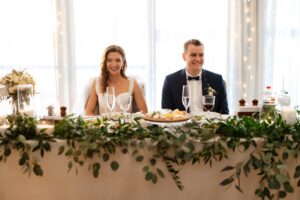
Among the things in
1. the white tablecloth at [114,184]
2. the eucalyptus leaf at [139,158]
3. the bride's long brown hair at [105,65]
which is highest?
the bride's long brown hair at [105,65]

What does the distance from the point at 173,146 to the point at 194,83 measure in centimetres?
170

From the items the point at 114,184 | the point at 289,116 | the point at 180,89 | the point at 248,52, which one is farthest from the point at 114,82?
the point at 248,52

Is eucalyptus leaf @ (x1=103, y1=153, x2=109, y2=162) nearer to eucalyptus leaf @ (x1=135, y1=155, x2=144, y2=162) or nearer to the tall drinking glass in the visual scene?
eucalyptus leaf @ (x1=135, y1=155, x2=144, y2=162)

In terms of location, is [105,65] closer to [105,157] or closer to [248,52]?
[105,157]

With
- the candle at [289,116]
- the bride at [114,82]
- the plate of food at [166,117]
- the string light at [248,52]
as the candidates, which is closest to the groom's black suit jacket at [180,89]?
the bride at [114,82]

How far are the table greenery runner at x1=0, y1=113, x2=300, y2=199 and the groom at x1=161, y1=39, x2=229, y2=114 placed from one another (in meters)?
1.45

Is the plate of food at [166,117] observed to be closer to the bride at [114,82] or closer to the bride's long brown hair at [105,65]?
the bride at [114,82]

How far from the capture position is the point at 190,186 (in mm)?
1646

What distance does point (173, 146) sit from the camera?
1565 millimetres

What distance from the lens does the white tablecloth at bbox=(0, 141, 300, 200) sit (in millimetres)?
1632

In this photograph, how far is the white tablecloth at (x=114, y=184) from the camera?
163 centimetres

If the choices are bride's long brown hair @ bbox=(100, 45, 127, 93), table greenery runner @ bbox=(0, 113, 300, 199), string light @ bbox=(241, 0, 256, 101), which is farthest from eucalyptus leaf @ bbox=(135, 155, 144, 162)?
string light @ bbox=(241, 0, 256, 101)

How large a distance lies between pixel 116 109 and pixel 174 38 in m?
1.69

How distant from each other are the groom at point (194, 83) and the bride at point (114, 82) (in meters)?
0.25
